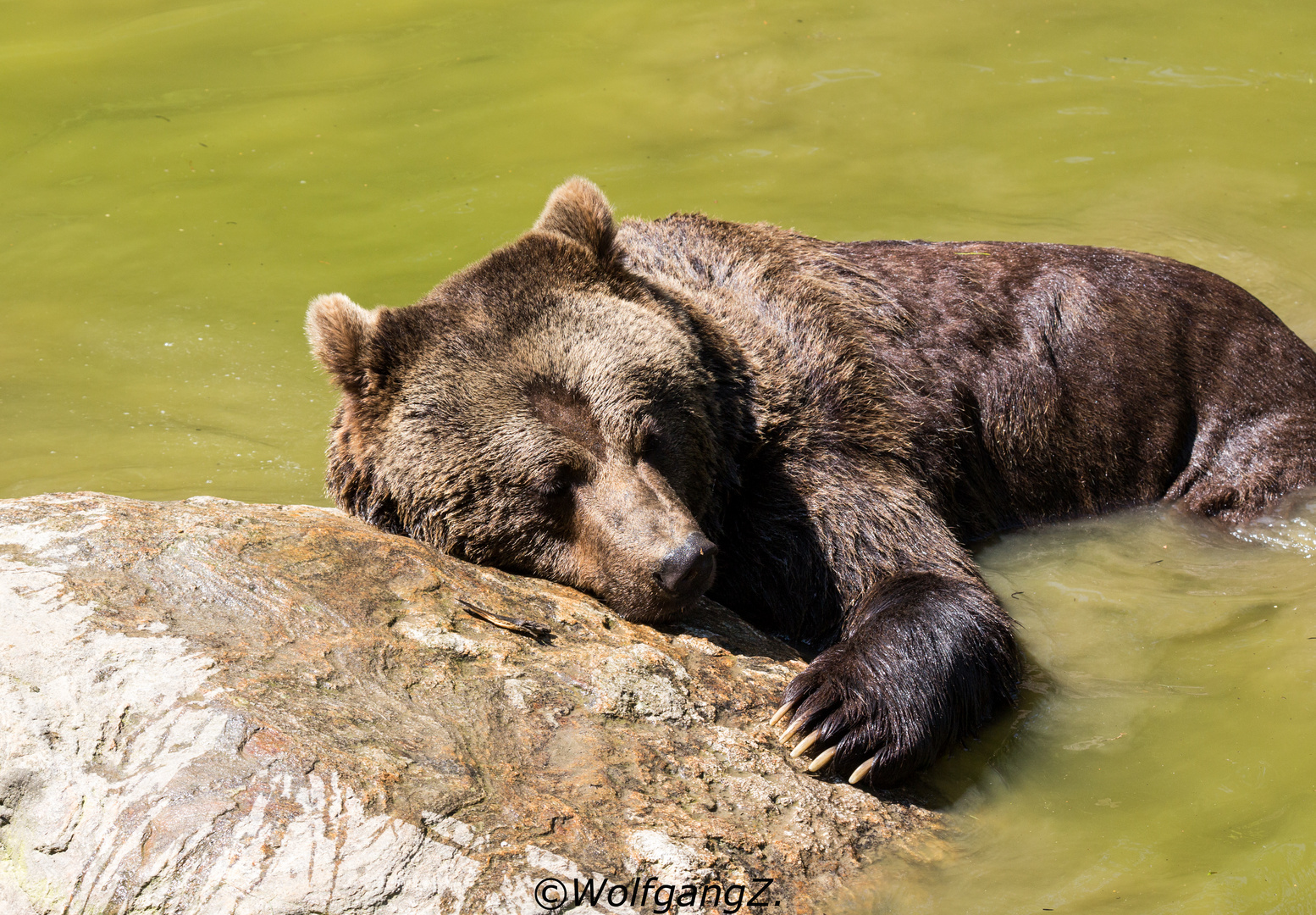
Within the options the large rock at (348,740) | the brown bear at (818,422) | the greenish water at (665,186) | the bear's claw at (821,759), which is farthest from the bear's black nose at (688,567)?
the greenish water at (665,186)

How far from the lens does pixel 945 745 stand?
13.5ft

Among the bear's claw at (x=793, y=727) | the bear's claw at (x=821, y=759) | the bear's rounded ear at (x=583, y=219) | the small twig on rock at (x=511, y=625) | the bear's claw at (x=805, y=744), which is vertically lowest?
the bear's claw at (x=821, y=759)

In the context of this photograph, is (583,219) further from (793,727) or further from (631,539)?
(793,727)

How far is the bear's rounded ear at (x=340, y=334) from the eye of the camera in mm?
4363

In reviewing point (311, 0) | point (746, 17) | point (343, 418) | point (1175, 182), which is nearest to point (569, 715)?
point (343, 418)

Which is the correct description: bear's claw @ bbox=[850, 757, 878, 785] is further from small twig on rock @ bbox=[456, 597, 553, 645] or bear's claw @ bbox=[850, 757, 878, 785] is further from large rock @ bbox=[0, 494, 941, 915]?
small twig on rock @ bbox=[456, 597, 553, 645]

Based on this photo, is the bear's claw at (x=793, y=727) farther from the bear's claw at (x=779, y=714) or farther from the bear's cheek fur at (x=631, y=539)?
the bear's cheek fur at (x=631, y=539)

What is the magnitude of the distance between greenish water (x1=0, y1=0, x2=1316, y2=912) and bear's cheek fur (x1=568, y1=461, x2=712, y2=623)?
1195 mm

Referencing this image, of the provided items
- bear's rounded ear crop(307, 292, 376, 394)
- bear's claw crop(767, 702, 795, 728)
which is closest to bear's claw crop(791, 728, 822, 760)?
bear's claw crop(767, 702, 795, 728)

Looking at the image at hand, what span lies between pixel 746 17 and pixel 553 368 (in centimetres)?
804

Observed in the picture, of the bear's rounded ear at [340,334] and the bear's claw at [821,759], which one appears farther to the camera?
the bear's rounded ear at [340,334]

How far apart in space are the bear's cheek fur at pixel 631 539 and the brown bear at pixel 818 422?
0.03 feet

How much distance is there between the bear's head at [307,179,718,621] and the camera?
13.8 ft

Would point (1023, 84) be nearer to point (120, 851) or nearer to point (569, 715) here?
point (569, 715)
